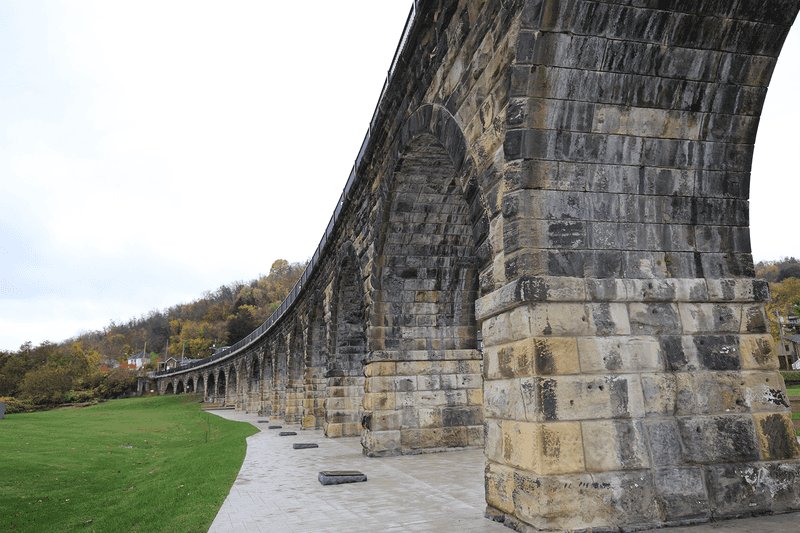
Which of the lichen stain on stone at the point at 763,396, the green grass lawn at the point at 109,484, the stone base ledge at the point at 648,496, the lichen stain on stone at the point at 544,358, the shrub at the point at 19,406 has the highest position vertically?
the lichen stain on stone at the point at 544,358

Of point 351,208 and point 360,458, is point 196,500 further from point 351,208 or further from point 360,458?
point 351,208

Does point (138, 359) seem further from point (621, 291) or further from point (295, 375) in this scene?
point (621, 291)

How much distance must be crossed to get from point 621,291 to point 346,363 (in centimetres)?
1273

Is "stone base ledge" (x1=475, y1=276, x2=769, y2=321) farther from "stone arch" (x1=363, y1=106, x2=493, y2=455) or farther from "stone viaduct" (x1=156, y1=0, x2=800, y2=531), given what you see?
"stone arch" (x1=363, y1=106, x2=493, y2=455)

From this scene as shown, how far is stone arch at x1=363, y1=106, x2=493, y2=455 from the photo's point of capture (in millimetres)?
10531

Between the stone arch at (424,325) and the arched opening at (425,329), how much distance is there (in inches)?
0.9

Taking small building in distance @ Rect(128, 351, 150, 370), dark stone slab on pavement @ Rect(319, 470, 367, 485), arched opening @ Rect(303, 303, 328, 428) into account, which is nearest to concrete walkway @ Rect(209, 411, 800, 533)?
dark stone slab on pavement @ Rect(319, 470, 367, 485)

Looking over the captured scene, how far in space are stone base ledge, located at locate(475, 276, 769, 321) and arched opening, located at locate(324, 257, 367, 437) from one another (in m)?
11.5

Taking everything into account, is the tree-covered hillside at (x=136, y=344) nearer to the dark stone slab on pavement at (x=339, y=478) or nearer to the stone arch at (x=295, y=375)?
the stone arch at (x=295, y=375)

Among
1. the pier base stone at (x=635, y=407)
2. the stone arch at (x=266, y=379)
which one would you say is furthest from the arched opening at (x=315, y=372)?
the pier base stone at (x=635, y=407)

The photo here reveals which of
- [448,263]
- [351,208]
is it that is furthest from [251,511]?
[351,208]

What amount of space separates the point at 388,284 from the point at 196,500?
5831 millimetres

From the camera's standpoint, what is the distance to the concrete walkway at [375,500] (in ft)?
15.7

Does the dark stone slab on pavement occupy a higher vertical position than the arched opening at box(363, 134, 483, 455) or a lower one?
lower
